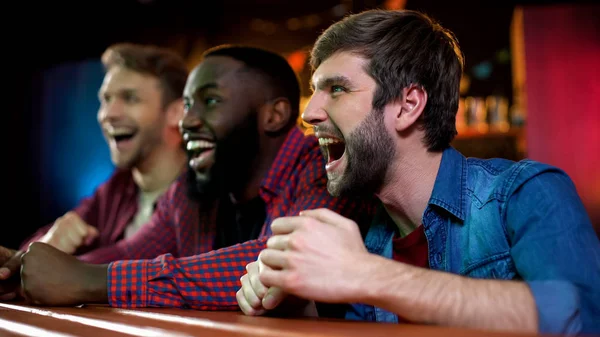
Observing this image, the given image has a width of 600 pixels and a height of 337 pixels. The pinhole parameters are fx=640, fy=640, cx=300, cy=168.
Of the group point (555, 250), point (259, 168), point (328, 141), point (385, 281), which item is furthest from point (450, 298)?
point (259, 168)

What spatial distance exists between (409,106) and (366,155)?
0.55 feet

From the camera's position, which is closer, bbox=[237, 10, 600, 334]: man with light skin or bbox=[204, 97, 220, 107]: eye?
bbox=[237, 10, 600, 334]: man with light skin

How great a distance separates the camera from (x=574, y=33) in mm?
4164

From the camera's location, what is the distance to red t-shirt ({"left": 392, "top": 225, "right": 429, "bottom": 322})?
149 centimetres

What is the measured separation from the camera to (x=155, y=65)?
2.88 metres

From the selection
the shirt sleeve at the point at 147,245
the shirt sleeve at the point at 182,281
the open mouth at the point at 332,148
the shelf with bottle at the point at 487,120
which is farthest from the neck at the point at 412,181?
the shelf with bottle at the point at 487,120

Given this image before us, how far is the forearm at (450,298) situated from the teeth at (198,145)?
3.52 feet

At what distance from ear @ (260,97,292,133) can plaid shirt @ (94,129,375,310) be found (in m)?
0.06

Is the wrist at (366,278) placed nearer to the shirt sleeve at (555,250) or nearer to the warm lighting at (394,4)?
the shirt sleeve at (555,250)

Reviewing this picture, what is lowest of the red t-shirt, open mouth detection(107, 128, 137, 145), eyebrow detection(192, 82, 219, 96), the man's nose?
the red t-shirt

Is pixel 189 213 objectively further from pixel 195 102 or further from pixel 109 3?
pixel 109 3

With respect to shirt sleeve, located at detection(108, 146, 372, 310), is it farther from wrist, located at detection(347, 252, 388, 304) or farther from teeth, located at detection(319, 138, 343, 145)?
wrist, located at detection(347, 252, 388, 304)

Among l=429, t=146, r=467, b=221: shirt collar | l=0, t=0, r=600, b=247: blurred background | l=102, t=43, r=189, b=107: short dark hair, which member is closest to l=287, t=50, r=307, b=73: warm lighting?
l=0, t=0, r=600, b=247: blurred background

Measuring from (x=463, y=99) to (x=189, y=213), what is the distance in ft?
10.8
